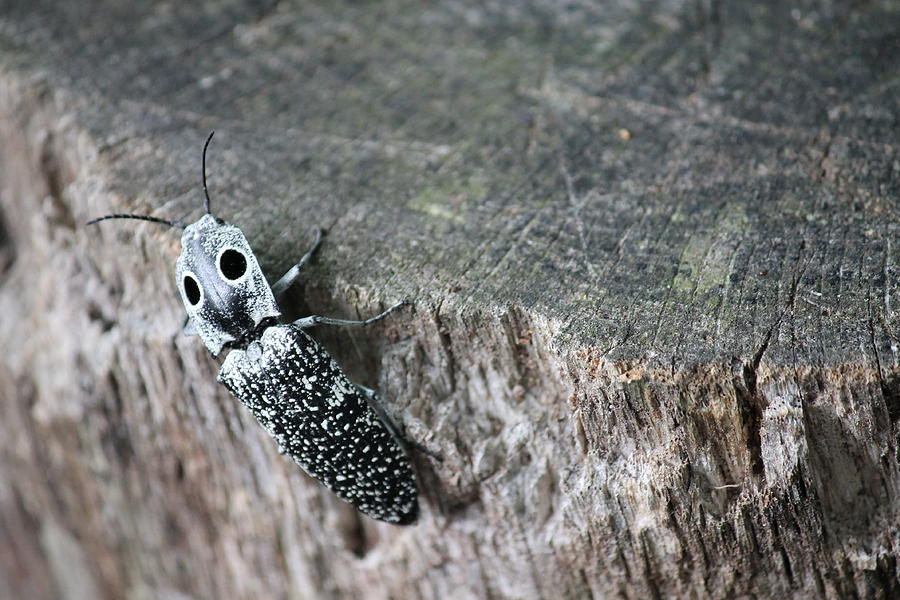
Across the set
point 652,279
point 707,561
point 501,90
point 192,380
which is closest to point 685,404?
point 652,279

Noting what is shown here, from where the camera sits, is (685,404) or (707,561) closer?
(685,404)

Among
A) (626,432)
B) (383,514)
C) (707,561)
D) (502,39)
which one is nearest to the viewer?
(626,432)

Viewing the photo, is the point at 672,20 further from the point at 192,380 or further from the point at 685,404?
the point at 192,380

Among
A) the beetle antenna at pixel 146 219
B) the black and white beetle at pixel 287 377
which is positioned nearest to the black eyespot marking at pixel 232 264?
the black and white beetle at pixel 287 377

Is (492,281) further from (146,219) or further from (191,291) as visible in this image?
(146,219)

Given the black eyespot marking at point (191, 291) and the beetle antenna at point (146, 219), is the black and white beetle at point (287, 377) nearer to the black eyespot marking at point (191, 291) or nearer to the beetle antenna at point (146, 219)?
the black eyespot marking at point (191, 291)

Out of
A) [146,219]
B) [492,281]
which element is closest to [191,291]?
[146,219]

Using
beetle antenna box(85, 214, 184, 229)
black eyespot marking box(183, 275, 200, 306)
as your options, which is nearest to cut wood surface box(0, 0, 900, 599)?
beetle antenna box(85, 214, 184, 229)
